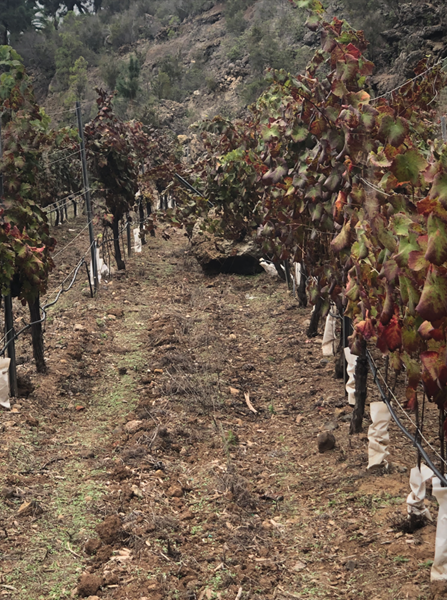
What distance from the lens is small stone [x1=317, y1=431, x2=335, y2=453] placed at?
4758 millimetres

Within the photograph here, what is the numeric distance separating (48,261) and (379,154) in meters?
4.06

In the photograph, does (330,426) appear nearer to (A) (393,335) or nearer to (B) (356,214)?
(B) (356,214)

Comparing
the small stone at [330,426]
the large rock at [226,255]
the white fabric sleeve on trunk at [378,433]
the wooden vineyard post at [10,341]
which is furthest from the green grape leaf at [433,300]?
the large rock at [226,255]

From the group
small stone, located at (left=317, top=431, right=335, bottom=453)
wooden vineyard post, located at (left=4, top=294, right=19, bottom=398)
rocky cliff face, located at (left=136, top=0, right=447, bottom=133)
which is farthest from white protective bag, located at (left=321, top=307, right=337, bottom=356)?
rocky cliff face, located at (left=136, top=0, right=447, bottom=133)

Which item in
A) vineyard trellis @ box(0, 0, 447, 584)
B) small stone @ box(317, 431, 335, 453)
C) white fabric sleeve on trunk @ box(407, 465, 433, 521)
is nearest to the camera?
vineyard trellis @ box(0, 0, 447, 584)

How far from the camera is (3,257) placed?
548 centimetres

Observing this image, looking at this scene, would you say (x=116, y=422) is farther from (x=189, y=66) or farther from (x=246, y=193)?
(x=189, y=66)

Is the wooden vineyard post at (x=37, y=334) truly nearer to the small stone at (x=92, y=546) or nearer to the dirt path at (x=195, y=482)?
the dirt path at (x=195, y=482)

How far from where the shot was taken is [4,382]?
557cm

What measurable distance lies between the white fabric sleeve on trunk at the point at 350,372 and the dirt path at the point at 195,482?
285mm

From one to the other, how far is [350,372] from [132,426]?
202cm

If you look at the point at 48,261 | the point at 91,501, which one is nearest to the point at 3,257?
the point at 48,261

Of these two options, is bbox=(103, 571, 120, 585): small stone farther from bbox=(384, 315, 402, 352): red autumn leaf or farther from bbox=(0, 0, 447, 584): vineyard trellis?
bbox=(384, 315, 402, 352): red autumn leaf

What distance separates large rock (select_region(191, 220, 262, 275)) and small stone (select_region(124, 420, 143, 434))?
714cm
